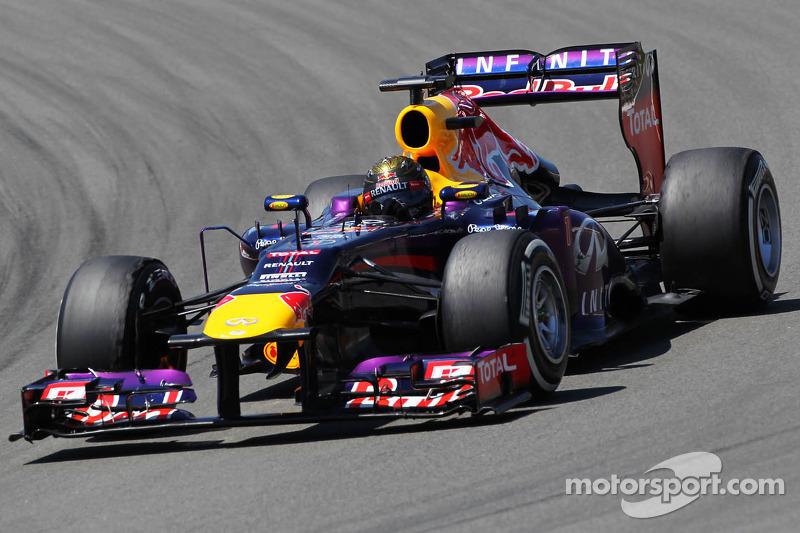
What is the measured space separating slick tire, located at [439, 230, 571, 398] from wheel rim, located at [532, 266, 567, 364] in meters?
0.03

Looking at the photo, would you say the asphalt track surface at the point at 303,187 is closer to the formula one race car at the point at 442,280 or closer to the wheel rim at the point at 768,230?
the formula one race car at the point at 442,280

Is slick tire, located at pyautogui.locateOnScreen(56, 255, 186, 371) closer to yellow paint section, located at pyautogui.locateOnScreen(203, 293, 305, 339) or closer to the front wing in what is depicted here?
the front wing

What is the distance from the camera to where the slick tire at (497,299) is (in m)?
7.65

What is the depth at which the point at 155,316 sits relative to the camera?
8602mm

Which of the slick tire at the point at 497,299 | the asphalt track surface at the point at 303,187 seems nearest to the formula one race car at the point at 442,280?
the slick tire at the point at 497,299

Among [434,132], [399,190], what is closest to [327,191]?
[434,132]

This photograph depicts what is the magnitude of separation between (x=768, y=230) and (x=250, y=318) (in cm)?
481

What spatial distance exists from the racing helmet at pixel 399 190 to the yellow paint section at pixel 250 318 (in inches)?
68.3

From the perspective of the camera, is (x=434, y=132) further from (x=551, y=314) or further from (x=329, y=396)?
(x=329, y=396)

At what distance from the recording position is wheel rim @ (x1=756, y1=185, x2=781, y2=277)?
10.2 meters

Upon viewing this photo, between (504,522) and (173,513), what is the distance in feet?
5.32

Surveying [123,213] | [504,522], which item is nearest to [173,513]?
[504,522]

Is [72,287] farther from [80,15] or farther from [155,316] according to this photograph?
[80,15]

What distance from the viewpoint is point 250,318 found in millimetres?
7480
